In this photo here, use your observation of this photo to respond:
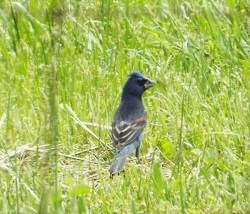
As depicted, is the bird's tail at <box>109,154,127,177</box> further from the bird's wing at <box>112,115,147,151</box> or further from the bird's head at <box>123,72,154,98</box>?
the bird's head at <box>123,72,154,98</box>

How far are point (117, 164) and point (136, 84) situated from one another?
1070mm

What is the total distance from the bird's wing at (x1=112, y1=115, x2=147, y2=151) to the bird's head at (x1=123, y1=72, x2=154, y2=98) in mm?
277

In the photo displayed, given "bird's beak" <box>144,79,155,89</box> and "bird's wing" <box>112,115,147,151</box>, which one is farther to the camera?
"bird's beak" <box>144,79,155,89</box>

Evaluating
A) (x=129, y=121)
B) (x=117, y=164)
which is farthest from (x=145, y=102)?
(x=117, y=164)

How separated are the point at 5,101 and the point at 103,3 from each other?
1.72 metres

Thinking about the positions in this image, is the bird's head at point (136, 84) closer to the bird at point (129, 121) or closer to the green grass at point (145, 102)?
the bird at point (129, 121)

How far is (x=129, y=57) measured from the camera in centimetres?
771

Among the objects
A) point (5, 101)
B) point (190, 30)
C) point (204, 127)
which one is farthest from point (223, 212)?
point (190, 30)

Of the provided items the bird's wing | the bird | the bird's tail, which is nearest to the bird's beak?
the bird

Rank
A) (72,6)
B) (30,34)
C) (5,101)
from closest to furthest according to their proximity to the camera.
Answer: (5,101)
(30,34)
(72,6)

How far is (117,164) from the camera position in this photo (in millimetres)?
5988

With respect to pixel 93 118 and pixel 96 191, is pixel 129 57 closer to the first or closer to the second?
pixel 93 118

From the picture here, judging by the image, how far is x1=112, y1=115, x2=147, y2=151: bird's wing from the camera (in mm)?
6328

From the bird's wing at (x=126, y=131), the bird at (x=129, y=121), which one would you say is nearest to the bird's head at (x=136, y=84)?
the bird at (x=129, y=121)
